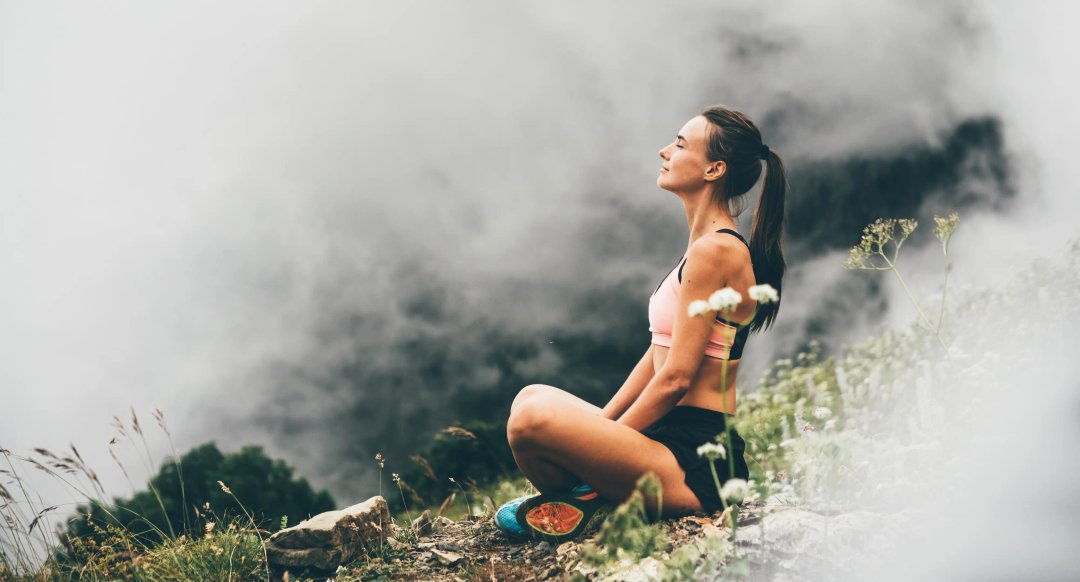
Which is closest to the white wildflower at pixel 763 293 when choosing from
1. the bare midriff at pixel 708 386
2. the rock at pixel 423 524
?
the bare midriff at pixel 708 386

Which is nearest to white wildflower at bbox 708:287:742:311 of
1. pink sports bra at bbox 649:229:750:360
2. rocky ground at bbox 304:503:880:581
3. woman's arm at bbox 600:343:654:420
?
rocky ground at bbox 304:503:880:581

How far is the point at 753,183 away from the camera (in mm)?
4543

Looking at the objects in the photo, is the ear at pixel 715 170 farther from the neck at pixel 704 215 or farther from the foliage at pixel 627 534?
the foliage at pixel 627 534

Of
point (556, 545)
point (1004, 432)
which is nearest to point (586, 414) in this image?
point (556, 545)

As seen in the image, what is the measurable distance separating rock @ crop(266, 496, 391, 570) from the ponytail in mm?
2740

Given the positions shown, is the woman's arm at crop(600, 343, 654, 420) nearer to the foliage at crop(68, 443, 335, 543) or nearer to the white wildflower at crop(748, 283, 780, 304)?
the white wildflower at crop(748, 283, 780, 304)

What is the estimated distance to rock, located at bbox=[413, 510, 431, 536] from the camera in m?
5.54

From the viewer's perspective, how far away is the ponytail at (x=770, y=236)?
4352 mm

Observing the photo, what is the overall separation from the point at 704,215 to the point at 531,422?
1.51 m

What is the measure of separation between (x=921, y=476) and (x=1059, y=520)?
105 centimetres

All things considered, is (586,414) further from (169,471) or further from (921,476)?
(169,471)

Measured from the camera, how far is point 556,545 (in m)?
4.64

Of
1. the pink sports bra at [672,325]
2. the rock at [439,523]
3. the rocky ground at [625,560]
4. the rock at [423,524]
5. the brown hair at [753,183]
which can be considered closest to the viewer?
the rocky ground at [625,560]

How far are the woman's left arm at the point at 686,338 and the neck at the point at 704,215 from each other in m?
0.24
